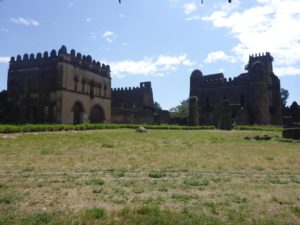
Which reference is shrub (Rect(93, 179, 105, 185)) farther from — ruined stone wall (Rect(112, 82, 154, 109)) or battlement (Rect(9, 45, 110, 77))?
ruined stone wall (Rect(112, 82, 154, 109))

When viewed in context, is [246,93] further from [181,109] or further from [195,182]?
[195,182]

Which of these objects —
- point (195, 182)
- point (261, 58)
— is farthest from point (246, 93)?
point (195, 182)

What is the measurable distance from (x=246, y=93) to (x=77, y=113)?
93.0ft

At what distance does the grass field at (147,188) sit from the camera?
20.4ft

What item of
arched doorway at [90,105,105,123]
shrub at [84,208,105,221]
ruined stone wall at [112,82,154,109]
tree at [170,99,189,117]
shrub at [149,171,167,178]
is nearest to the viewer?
shrub at [84,208,105,221]

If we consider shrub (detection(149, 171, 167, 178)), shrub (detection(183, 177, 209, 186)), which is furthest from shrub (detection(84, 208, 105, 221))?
shrub (detection(149, 171, 167, 178))

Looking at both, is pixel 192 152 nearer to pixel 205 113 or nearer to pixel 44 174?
pixel 44 174

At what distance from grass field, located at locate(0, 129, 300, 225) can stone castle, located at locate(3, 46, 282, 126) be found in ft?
80.9

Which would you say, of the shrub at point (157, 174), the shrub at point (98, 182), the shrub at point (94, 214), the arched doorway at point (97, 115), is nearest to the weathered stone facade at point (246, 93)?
the arched doorway at point (97, 115)

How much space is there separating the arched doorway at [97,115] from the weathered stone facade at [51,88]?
834 mm

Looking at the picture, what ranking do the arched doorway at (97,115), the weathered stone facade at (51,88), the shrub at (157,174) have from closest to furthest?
the shrub at (157,174), the weathered stone facade at (51,88), the arched doorway at (97,115)

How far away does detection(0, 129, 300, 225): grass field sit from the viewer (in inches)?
245

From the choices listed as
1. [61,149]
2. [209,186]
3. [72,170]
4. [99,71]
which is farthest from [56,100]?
[209,186]

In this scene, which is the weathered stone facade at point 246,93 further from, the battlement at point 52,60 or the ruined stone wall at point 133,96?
the battlement at point 52,60
